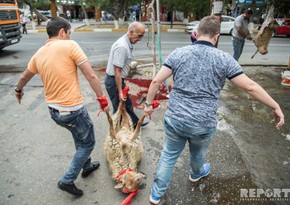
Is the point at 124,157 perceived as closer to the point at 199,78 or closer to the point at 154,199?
the point at 154,199

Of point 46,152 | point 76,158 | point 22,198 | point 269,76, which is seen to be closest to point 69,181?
point 76,158

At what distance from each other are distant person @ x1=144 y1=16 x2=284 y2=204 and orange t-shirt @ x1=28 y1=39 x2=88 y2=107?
32.0 inches

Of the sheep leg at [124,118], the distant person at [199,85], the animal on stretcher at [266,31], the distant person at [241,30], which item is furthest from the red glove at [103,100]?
the animal on stretcher at [266,31]

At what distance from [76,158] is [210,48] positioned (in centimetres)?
188

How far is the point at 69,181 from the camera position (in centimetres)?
278

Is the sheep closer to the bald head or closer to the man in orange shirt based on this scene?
the man in orange shirt

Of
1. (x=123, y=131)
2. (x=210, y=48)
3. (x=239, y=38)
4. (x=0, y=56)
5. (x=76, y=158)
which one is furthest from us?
(x=0, y=56)

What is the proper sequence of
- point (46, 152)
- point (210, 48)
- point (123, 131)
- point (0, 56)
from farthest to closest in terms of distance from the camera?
point (0, 56) < point (46, 152) < point (123, 131) < point (210, 48)

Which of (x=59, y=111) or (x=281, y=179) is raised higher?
(x=59, y=111)

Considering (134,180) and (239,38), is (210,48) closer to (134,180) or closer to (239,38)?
(134,180)

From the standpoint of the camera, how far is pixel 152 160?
11.7ft

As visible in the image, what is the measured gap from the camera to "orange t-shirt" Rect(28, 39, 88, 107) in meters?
2.37

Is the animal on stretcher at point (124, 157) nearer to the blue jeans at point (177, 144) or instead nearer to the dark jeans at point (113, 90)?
Answer: the blue jeans at point (177, 144)

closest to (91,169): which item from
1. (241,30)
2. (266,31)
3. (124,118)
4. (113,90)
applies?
(124,118)
